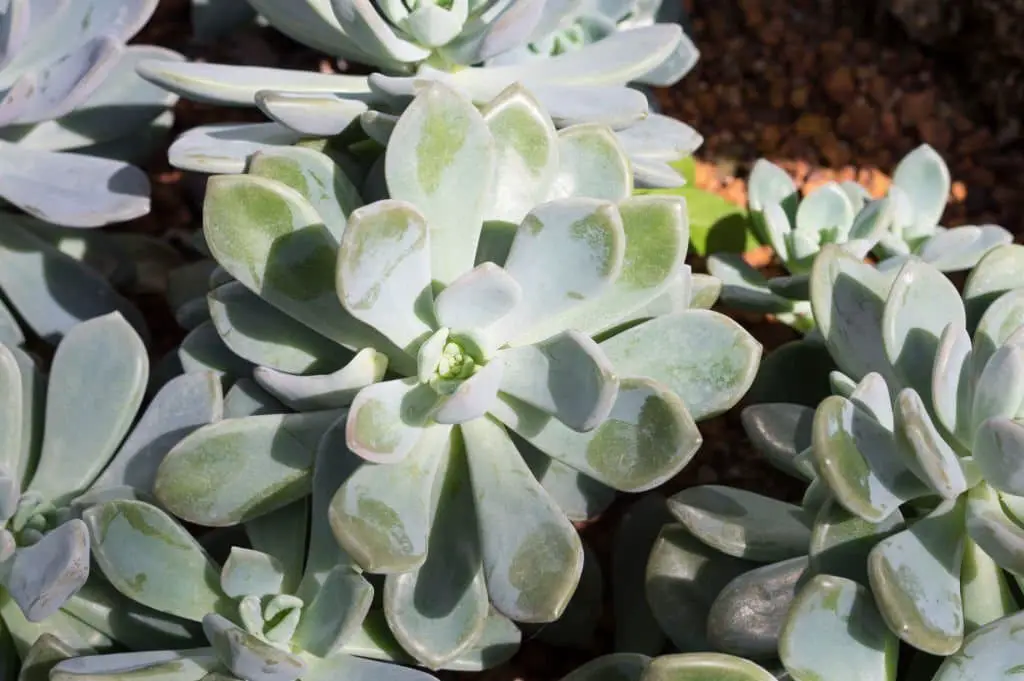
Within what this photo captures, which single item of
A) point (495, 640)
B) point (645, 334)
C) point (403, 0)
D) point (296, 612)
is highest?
point (403, 0)

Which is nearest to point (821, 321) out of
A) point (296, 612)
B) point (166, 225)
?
point (296, 612)

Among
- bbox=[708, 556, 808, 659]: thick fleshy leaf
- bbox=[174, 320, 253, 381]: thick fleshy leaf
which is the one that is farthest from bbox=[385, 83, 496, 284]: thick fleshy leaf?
bbox=[708, 556, 808, 659]: thick fleshy leaf

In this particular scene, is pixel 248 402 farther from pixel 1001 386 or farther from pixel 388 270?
pixel 1001 386

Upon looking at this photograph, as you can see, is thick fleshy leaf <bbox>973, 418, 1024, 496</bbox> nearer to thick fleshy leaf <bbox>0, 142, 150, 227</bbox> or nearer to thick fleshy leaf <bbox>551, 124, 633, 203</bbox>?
thick fleshy leaf <bbox>551, 124, 633, 203</bbox>

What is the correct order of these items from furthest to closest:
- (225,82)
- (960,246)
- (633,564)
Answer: (960,246) < (633,564) < (225,82)

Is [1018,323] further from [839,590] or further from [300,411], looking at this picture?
[300,411]

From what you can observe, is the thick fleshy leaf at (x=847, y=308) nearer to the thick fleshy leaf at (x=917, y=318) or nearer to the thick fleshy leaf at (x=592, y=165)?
the thick fleshy leaf at (x=917, y=318)

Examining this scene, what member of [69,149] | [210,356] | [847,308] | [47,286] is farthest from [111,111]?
[847,308]
